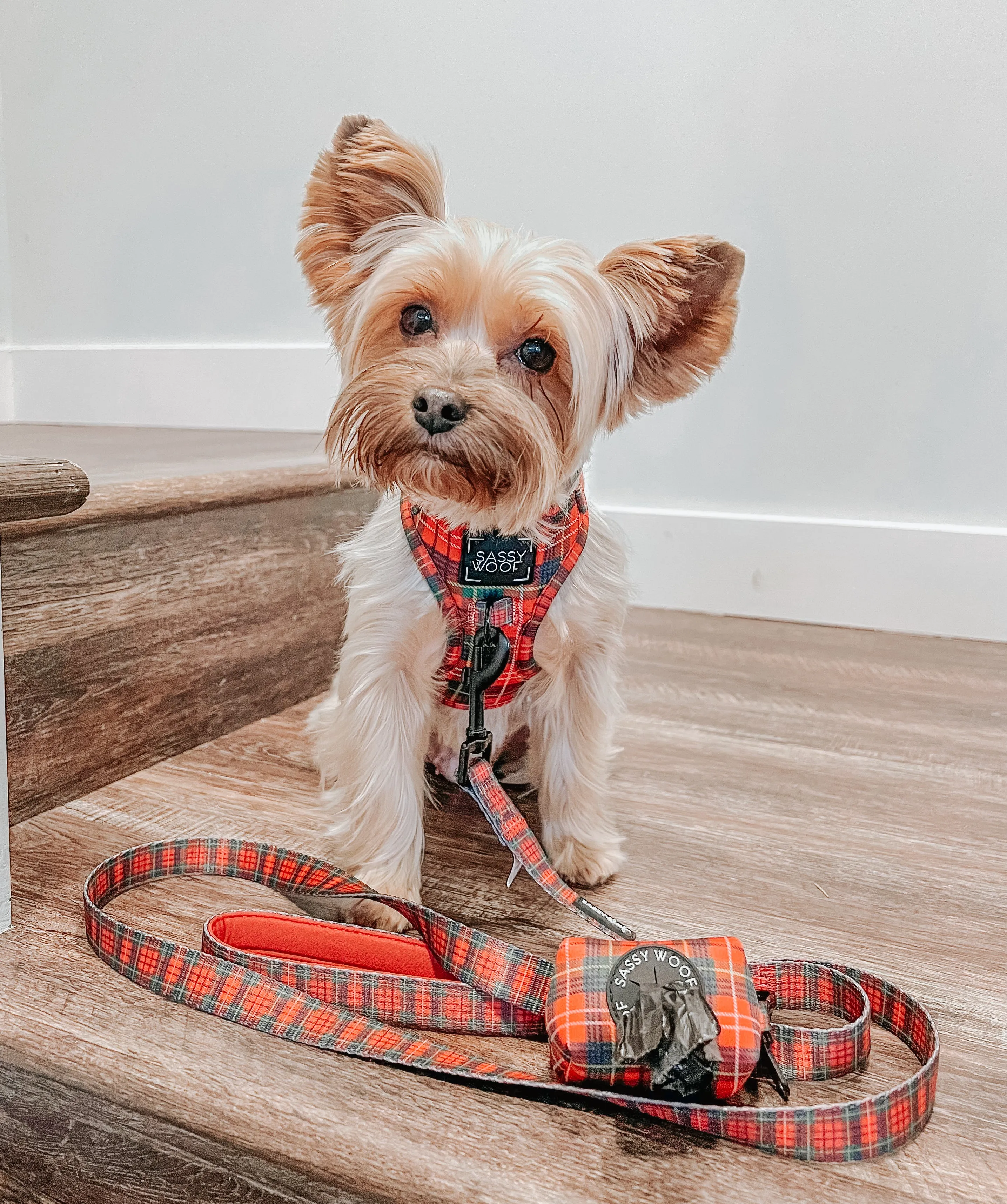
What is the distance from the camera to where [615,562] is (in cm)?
119

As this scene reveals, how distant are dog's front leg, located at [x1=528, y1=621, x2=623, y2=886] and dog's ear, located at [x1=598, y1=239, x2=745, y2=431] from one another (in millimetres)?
292

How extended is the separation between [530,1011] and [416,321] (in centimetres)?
69

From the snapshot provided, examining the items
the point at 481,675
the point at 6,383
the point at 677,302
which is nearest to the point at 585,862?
the point at 481,675

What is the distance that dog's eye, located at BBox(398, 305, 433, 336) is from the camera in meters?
1.04

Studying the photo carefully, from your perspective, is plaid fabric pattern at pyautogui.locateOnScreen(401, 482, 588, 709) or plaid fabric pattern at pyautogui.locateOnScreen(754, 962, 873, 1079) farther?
plaid fabric pattern at pyautogui.locateOnScreen(401, 482, 588, 709)

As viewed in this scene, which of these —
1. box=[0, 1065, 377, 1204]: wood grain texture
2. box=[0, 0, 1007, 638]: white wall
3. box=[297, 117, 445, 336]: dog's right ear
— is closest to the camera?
box=[0, 1065, 377, 1204]: wood grain texture

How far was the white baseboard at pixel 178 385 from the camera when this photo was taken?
9.02ft

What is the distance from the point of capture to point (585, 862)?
1.18 metres

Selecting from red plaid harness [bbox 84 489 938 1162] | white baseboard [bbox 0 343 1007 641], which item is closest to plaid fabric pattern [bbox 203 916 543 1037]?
red plaid harness [bbox 84 489 938 1162]

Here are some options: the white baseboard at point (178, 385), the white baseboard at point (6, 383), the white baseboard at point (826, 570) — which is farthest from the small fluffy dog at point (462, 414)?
the white baseboard at point (6, 383)

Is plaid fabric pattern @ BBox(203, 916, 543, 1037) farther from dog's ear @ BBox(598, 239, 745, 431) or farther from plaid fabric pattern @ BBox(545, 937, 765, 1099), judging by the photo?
dog's ear @ BBox(598, 239, 745, 431)

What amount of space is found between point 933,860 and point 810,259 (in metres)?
1.59

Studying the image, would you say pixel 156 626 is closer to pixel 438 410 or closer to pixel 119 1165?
pixel 438 410

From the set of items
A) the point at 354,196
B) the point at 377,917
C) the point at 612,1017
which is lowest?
the point at 377,917
